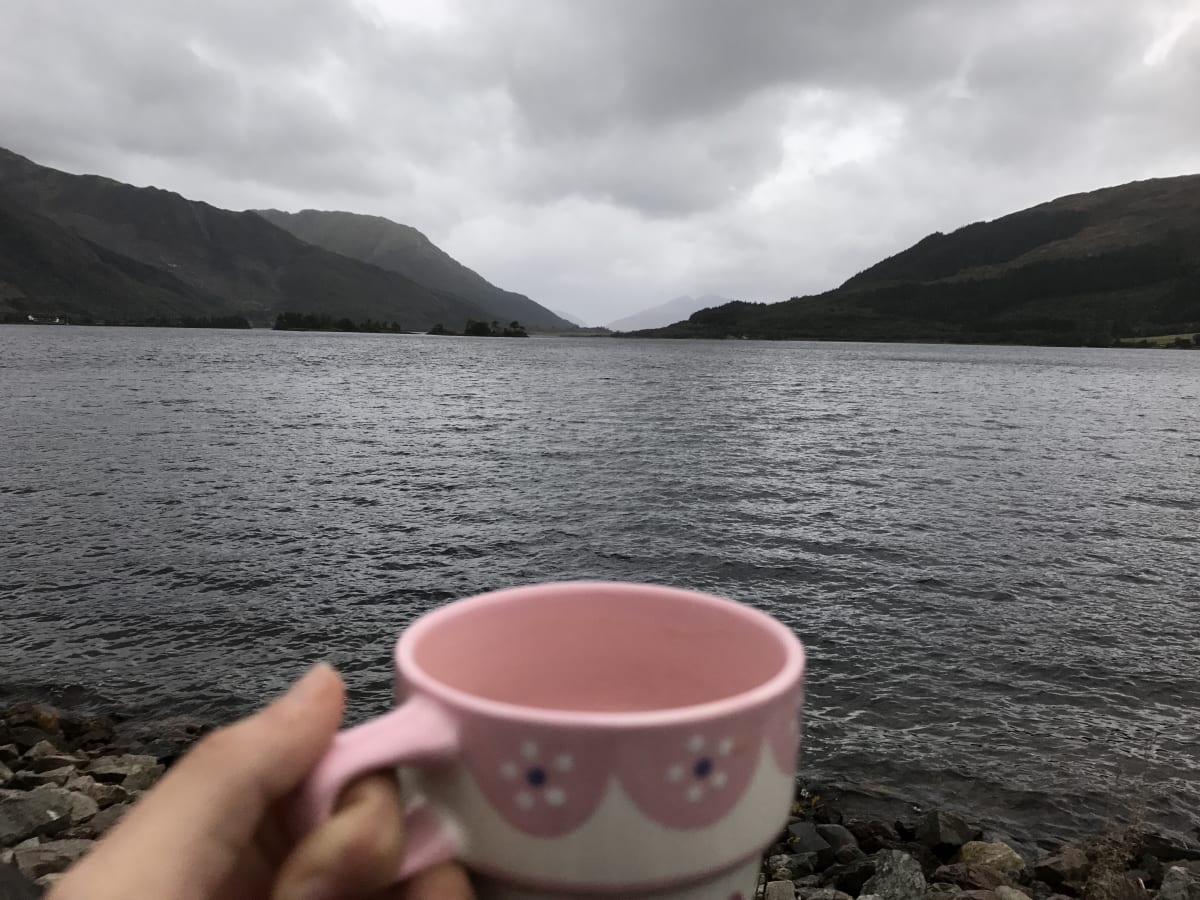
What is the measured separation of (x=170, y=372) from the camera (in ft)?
218

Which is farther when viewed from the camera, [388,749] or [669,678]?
[669,678]

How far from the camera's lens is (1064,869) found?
740cm

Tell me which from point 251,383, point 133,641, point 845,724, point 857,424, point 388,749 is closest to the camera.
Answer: point 388,749

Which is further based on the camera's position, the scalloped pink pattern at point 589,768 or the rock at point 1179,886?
the rock at point 1179,886

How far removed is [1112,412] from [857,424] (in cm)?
2153

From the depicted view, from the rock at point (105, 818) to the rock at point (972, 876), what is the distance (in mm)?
7296

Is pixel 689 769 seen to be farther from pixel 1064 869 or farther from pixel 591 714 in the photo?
pixel 1064 869

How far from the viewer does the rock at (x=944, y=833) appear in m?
7.82

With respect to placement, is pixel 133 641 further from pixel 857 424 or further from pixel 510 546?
pixel 857 424

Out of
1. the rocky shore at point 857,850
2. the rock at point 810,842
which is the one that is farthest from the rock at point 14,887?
the rock at point 810,842

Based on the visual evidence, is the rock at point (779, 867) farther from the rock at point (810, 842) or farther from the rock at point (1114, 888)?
the rock at point (1114, 888)

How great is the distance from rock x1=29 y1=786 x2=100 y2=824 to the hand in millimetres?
8163

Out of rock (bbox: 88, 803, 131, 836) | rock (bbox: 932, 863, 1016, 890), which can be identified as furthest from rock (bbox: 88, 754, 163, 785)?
rock (bbox: 932, 863, 1016, 890)

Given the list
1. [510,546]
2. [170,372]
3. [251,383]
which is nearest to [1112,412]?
[510,546]
